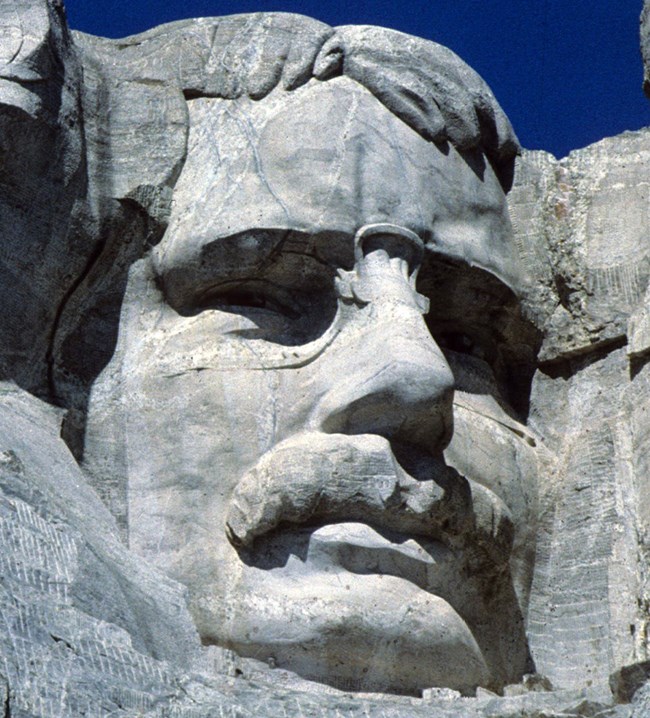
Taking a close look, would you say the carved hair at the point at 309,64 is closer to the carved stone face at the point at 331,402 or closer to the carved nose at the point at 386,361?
the carved stone face at the point at 331,402

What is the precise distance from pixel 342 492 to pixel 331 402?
248mm

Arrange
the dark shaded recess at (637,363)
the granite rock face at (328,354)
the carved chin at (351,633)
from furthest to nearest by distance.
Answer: the dark shaded recess at (637,363) < the granite rock face at (328,354) < the carved chin at (351,633)

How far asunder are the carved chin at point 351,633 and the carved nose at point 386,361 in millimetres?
360

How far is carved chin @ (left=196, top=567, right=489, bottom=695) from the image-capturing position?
5.33m

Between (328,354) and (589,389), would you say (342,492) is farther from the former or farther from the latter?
(589,389)

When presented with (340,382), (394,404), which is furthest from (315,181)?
(394,404)

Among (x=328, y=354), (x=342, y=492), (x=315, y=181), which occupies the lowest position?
(x=342, y=492)

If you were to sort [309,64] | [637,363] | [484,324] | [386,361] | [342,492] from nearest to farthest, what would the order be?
[342,492], [386,361], [637,363], [309,64], [484,324]

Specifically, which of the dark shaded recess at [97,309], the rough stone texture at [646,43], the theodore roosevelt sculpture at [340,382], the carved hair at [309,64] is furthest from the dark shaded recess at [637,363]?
the dark shaded recess at [97,309]

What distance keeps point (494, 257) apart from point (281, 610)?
1.18 meters

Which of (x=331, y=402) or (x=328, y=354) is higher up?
(x=328, y=354)

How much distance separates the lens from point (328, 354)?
225 inches

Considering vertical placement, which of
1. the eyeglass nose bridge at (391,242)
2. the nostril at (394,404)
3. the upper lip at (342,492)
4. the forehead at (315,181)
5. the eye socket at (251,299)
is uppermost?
the forehead at (315,181)

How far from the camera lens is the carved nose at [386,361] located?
5.54m
